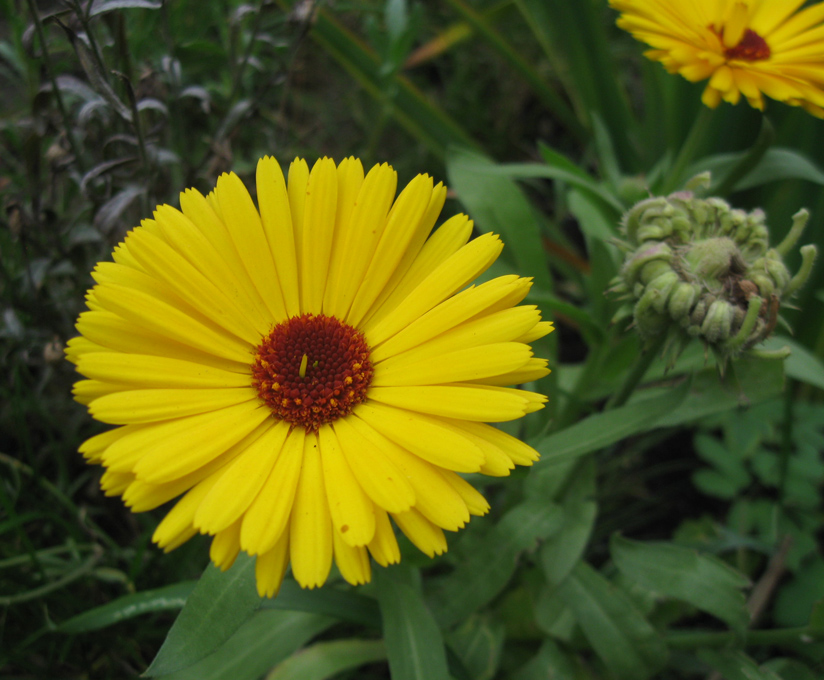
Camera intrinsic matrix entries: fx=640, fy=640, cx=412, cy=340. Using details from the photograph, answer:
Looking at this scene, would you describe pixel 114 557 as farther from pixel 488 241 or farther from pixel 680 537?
pixel 680 537

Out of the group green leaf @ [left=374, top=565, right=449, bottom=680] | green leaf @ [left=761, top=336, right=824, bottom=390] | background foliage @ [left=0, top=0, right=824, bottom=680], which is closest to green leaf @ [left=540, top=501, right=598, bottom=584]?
background foliage @ [left=0, top=0, right=824, bottom=680]

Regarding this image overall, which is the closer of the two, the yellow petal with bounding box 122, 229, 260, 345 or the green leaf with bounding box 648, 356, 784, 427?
the yellow petal with bounding box 122, 229, 260, 345

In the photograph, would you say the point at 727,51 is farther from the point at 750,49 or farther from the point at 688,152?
the point at 688,152

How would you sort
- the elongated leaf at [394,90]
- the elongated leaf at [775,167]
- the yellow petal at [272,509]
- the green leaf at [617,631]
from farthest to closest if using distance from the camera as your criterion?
1. the elongated leaf at [394,90]
2. the elongated leaf at [775,167]
3. the green leaf at [617,631]
4. the yellow petal at [272,509]

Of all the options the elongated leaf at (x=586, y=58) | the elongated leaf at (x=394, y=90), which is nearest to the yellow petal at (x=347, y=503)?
the elongated leaf at (x=394, y=90)

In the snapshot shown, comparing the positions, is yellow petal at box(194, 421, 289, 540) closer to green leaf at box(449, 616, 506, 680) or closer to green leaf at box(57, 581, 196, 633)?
green leaf at box(57, 581, 196, 633)

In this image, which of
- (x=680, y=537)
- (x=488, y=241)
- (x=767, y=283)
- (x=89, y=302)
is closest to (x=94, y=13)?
(x=89, y=302)

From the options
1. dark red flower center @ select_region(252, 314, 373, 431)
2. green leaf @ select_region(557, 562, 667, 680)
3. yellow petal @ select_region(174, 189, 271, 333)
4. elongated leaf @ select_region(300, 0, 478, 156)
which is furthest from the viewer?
elongated leaf @ select_region(300, 0, 478, 156)

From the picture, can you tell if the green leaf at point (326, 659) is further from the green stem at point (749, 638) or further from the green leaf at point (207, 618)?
the green stem at point (749, 638)
